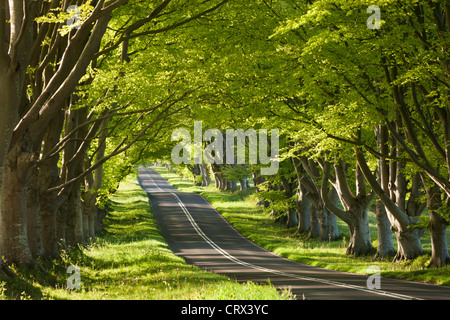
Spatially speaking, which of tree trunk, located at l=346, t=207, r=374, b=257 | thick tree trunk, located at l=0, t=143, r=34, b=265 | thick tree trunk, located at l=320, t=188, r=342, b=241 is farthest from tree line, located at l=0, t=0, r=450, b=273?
thick tree trunk, located at l=320, t=188, r=342, b=241

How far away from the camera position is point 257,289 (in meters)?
11.4

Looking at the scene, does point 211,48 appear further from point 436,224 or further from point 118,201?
point 118,201

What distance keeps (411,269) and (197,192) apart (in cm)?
5814

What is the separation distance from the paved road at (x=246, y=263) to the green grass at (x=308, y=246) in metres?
0.84

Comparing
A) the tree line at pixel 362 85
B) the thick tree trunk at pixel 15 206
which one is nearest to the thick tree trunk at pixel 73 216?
the tree line at pixel 362 85

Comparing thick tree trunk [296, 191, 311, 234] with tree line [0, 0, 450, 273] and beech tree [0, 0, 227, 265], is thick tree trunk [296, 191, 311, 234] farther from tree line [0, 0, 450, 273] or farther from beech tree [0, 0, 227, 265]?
beech tree [0, 0, 227, 265]

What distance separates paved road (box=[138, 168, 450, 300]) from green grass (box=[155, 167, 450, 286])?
843mm

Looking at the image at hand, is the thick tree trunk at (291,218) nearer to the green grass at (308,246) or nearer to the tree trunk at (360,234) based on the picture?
the green grass at (308,246)

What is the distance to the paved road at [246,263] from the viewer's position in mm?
15977

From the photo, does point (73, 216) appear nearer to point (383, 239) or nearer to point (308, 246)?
point (383, 239)

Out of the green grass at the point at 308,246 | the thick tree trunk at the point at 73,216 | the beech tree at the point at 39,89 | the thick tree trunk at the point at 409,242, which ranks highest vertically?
the beech tree at the point at 39,89

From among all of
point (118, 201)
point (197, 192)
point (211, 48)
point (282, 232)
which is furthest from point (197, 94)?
point (197, 192)

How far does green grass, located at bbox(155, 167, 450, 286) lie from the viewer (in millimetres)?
21664

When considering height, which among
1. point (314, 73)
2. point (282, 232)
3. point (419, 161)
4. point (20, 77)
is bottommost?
point (282, 232)
